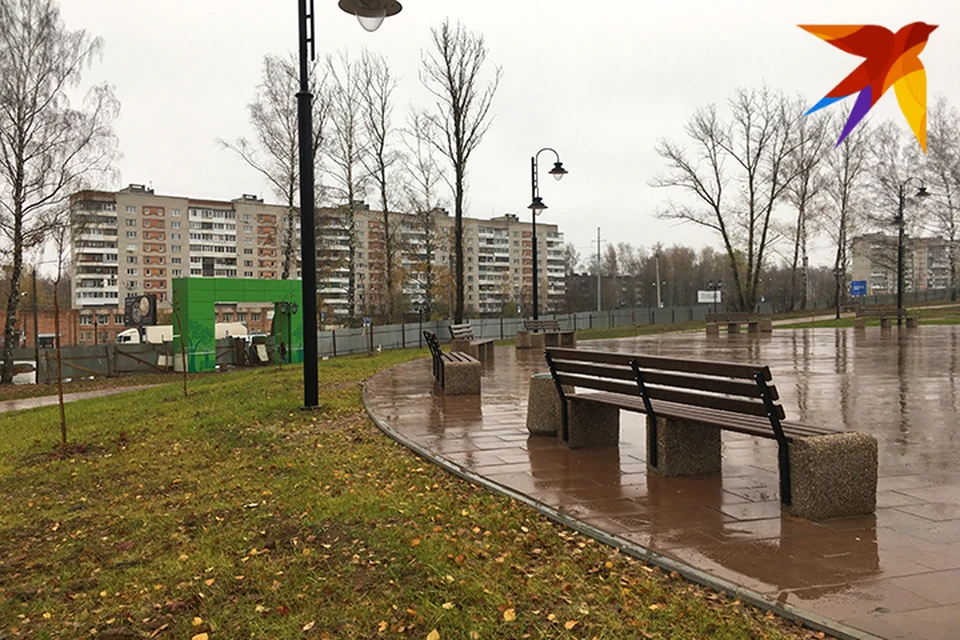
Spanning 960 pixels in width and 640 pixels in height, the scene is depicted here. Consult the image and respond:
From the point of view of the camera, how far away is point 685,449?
5.76 m

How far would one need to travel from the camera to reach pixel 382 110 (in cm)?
3772

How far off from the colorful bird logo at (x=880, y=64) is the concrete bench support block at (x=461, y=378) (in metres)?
9.19

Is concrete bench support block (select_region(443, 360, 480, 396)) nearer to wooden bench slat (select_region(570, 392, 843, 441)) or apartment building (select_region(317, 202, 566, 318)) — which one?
wooden bench slat (select_region(570, 392, 843, 441))

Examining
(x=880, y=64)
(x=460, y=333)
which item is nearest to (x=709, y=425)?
(x=880, y=64)

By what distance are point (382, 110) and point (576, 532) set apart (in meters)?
35.7

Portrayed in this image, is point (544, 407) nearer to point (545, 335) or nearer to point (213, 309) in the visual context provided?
point (545, 335)

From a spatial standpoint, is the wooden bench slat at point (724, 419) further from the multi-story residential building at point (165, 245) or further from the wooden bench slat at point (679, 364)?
the multi-story residential building at point (165, 245)

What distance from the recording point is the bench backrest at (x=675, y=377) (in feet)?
15.8

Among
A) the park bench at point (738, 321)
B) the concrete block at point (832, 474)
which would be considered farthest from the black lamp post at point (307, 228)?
the park bench at point (738, 321)

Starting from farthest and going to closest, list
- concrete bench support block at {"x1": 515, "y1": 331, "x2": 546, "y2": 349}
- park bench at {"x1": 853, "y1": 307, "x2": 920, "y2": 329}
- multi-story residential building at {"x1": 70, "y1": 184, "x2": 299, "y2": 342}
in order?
multi-story residential building at {"x1": 70, "y1": 184, "x2": 299, "y2": 342}, park bench at {"x1": 853, "y1": 307, "x2": 920, "y2": 329}, concrete bench support block at {"x1": 515, "y1": 331, "x2": 546, "y2": 349}

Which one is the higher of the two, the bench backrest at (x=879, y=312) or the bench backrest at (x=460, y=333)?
the bench backrest at (x=879, y=312)

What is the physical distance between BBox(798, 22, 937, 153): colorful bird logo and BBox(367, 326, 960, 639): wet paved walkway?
200 cm

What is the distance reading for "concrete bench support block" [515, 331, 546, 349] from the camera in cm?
2309

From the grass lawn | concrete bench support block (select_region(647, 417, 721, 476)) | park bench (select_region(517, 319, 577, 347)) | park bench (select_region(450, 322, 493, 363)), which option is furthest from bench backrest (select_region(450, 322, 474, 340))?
concrete bench support block (select_region(647, 417, 721, 476))
